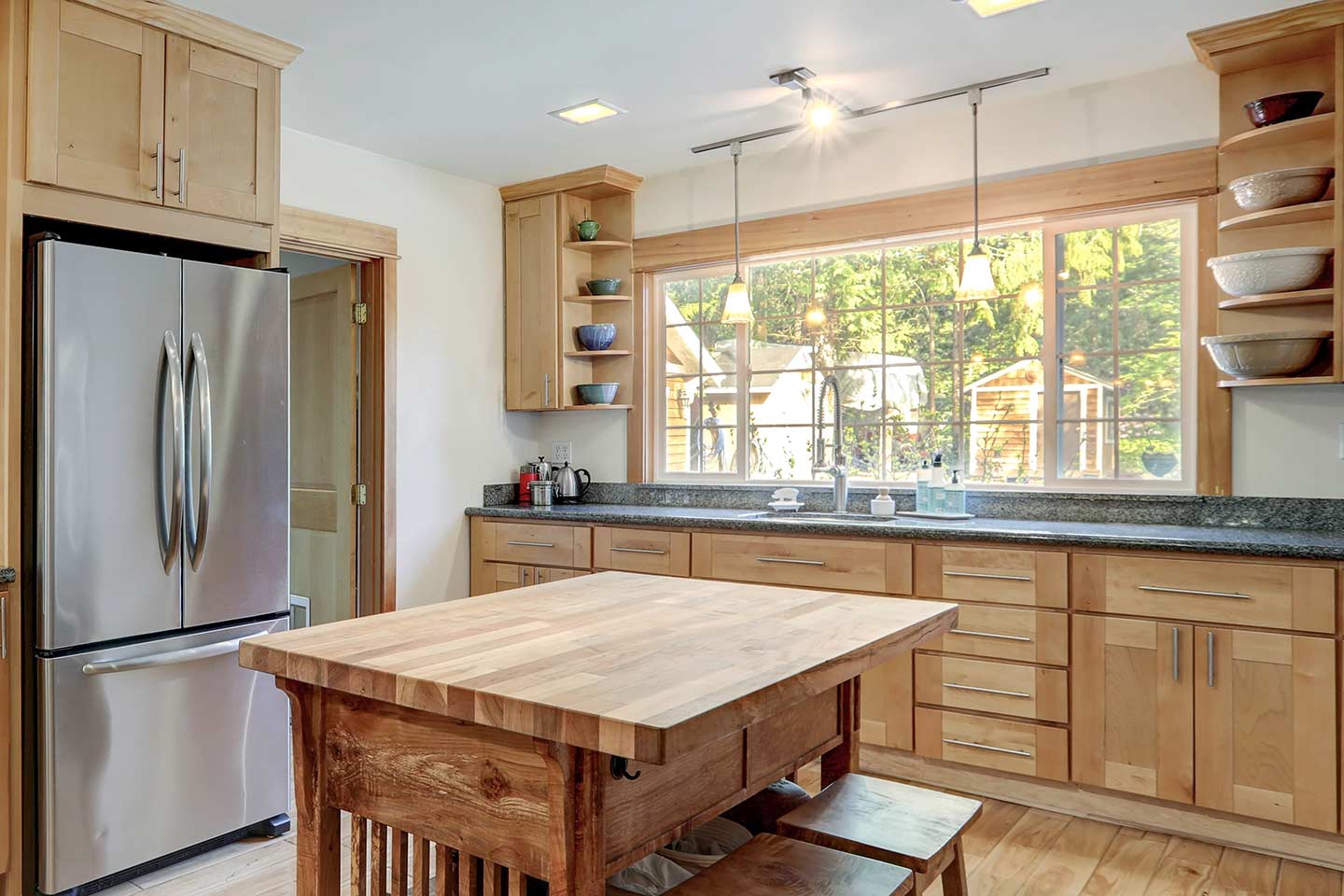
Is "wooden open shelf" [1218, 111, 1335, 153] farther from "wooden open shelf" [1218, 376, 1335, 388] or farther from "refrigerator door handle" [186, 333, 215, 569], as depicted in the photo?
"refrigerator door handle" [186, 333, 215, 569]

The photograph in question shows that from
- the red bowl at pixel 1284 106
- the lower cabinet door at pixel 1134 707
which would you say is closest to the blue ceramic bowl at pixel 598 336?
the lower cabinet door at pixel 1134 707

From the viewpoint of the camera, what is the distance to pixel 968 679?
308 centimetres

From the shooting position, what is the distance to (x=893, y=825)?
170 cm

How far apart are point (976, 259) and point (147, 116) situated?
265cm

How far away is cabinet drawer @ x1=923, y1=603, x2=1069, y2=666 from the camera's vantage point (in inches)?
115

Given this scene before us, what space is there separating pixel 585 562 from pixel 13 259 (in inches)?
91.1

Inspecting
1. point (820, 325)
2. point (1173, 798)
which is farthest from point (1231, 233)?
point (1173, 798)

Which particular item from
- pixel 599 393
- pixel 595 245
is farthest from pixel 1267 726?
pixel 595 245

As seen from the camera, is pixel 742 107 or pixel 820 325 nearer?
pixel 742 107

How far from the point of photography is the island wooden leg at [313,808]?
1.63 meters

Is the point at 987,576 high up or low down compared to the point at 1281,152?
down

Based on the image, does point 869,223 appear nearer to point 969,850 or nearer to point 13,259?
point 969,850

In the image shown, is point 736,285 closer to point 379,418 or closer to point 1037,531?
point 1037,531

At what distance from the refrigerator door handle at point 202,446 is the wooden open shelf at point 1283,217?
3211mm
